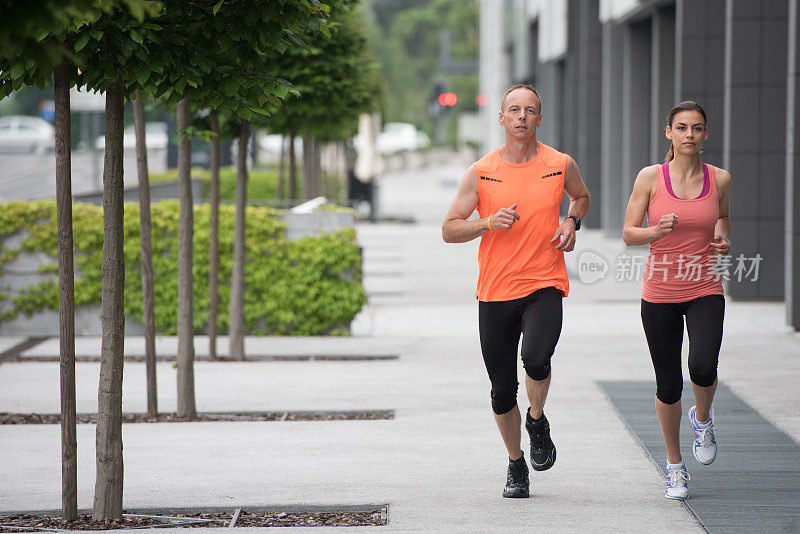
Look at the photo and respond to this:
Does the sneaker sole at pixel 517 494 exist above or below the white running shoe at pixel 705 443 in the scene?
below

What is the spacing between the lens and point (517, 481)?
573cm

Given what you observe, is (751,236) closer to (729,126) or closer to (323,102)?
(729,126)

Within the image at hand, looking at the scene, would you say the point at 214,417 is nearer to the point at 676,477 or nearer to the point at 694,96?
the point at 676,477

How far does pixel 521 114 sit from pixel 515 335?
992 mm

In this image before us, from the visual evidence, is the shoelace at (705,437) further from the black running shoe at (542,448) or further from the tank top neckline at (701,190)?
the tank top neckline at (701,190)

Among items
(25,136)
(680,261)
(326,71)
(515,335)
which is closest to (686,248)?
(680,261)

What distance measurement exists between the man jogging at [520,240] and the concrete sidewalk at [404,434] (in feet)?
2.27

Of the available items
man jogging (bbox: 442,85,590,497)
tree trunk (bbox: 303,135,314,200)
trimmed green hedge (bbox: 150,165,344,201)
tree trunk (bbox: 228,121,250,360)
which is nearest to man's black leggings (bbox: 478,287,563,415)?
man jogging (bbox: 442,85,590,497)

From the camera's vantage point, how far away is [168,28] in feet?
17.1

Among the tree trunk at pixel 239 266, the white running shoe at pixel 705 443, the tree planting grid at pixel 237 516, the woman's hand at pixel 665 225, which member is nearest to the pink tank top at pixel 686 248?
the woman's hand at pixel 665 225

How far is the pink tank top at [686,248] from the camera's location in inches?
217

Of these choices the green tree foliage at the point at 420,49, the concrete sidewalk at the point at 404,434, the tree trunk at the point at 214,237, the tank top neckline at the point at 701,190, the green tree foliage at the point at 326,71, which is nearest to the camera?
the tank top neckline at the point at 701,190

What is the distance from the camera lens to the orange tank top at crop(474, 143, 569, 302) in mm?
5477

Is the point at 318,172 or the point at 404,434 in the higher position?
the point at 318,172
